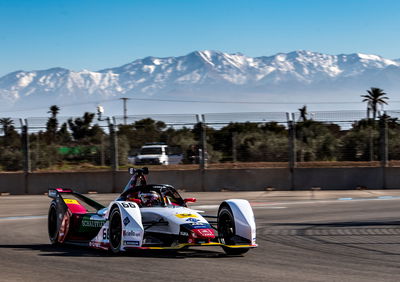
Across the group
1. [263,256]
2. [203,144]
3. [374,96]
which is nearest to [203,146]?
[203,144]

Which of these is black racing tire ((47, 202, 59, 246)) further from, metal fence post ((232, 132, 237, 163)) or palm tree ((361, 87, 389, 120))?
palm tree ((361, 87, 389, 120))

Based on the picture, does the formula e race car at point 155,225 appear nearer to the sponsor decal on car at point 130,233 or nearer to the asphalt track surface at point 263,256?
the sponsor decal on car at point 130,233

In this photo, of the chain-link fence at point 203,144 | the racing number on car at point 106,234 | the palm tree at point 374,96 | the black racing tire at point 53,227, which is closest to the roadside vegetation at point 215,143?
the chain-link fence at point 203,144

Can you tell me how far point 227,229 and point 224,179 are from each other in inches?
531

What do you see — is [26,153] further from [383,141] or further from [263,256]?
[263,256]

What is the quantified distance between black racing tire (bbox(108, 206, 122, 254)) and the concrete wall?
13479 mm

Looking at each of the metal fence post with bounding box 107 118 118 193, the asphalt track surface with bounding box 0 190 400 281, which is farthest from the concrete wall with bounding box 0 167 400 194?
the asphalt track surface with bounding box 0 190 400 281

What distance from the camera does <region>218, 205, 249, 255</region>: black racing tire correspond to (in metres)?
9.43

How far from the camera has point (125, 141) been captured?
23469 mm

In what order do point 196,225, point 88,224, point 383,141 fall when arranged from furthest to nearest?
point 383,141
point 88,224
point 196,225

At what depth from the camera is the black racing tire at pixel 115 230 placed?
934 centimetres

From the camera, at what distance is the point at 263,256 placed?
9352 mm

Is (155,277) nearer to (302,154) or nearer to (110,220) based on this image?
(110,220)

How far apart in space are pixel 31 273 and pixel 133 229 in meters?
1.54
